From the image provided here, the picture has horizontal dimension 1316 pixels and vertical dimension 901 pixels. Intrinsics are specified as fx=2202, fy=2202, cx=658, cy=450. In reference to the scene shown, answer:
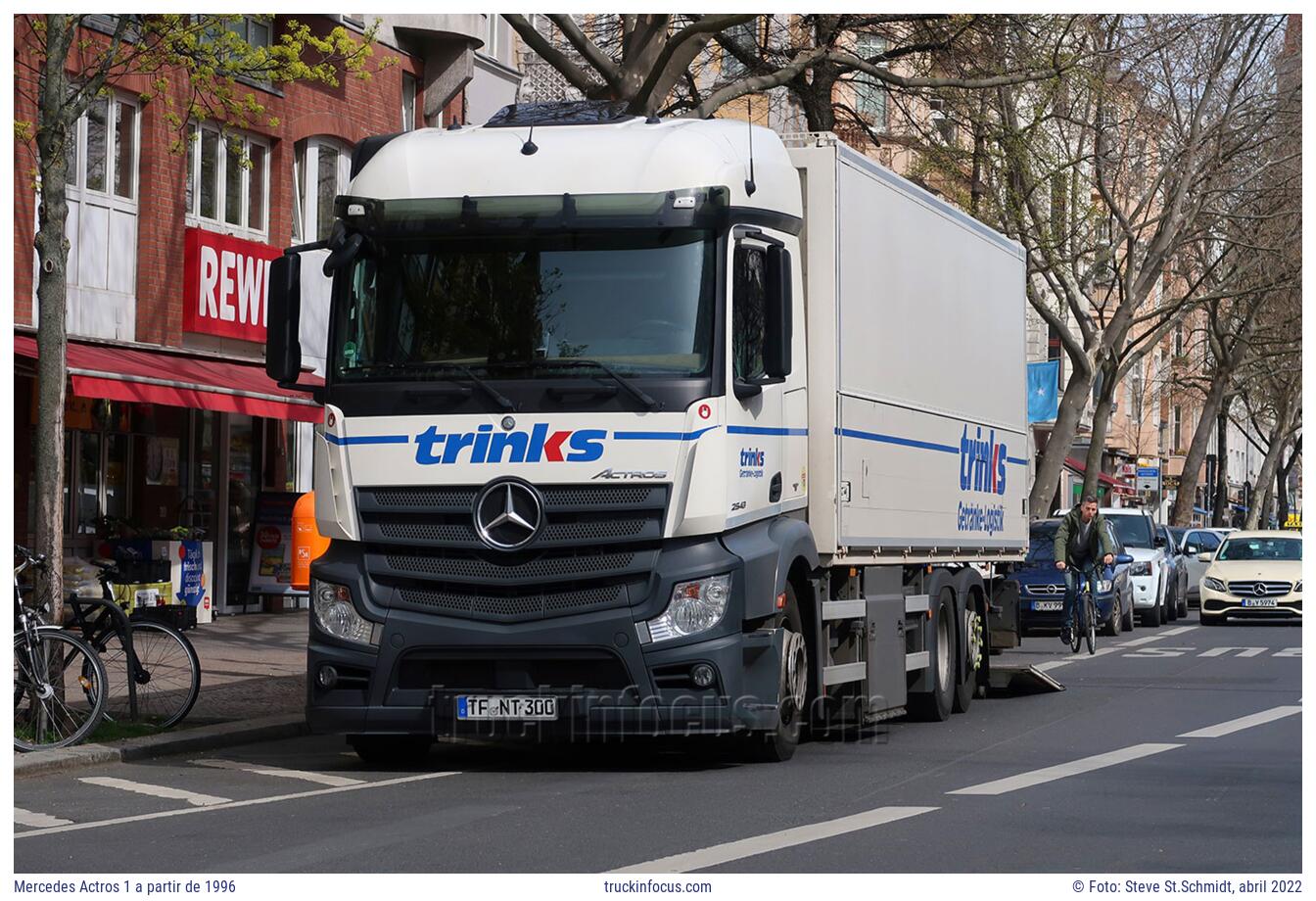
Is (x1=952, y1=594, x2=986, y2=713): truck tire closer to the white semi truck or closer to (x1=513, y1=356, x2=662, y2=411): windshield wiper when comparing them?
the white semi truck

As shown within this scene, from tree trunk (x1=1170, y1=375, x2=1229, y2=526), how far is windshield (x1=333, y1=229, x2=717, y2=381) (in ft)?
154

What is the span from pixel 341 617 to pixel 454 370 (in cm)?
145

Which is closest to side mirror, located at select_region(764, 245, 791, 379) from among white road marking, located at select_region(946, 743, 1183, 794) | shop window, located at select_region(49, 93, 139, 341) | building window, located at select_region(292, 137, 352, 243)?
white road marking, located at select_region(946, 743, 1183, 794)

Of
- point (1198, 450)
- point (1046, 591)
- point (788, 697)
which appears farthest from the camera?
point (1198, 450)

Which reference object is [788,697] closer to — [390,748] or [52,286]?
[390,748]

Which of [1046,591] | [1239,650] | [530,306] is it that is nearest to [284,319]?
[530,306]

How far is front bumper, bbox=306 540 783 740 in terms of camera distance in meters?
11.3

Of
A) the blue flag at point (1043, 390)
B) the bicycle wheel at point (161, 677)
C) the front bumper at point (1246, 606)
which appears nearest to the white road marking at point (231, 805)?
the bicycle wheel at point (161, 677)

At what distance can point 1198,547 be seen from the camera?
1571 inches

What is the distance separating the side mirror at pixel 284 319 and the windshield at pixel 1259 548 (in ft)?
79.9

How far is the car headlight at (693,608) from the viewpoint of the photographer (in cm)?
1129

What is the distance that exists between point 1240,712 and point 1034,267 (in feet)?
68.7

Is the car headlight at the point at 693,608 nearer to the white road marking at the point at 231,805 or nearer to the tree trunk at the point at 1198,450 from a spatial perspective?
the white road marking at the point at 231,805
